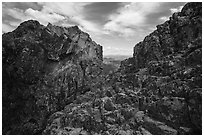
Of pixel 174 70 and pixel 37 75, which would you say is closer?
pixel 174 70

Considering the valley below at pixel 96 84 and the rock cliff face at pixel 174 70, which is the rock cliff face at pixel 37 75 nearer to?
the valley below at pixel 96 84

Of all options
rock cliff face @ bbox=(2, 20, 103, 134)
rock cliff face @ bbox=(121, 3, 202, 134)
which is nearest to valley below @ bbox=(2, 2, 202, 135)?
rock cliff face @ bbox=(2, 20, 103, 134)

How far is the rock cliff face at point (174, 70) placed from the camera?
28.3 metres

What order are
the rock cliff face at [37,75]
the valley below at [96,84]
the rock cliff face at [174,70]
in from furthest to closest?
the rock cliff face at [37,75], the valley below at [96,84], the rock cliff face at [174,70]

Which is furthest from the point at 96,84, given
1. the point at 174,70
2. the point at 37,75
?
the point at 174,70

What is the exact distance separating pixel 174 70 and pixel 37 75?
37.1 m

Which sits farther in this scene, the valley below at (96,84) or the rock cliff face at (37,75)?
the rock cliff face at (37,75)

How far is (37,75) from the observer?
4816 cm

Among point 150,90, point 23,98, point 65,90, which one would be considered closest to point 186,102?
point 150,90

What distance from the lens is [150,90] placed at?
34062mm

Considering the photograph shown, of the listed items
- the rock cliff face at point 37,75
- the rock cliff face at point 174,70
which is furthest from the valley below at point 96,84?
the rock cliff face at point 174,70

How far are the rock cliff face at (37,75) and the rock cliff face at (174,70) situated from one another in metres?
17.0

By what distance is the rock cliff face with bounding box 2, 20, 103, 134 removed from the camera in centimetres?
4603

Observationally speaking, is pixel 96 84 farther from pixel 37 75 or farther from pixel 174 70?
pixel 174 70
